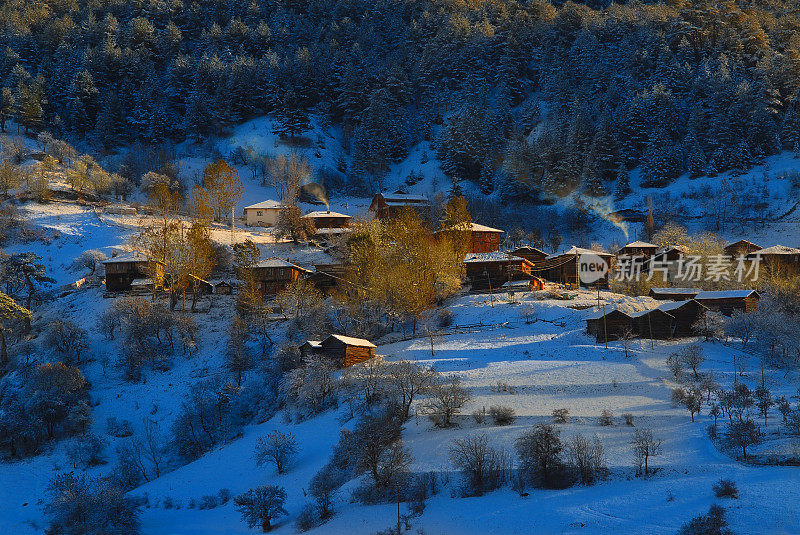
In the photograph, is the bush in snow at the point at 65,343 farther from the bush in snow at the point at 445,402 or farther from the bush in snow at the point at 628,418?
the bush in snow at the point at 628,418

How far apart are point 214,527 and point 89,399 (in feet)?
59.5

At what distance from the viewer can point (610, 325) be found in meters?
42.0

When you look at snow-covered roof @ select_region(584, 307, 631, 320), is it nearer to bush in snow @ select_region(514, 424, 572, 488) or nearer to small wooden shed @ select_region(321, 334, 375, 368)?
small wooden shed @ select_region(321, 334, 375, 368)

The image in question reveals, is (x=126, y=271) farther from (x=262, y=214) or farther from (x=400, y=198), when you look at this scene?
(x=400, y=198)

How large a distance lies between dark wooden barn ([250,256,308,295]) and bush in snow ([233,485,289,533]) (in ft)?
94.9

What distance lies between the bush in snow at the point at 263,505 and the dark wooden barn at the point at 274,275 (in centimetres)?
2893

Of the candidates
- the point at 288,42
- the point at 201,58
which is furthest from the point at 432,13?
the point at 201,58

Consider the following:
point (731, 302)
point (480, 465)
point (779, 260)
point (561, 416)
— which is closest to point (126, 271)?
point (480, 465)

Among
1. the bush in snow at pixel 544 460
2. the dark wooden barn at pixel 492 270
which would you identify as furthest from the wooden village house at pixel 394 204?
the bush in snow at pixel 544 460

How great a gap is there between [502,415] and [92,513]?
1998 cm

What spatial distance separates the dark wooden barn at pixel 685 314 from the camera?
43.0 metres

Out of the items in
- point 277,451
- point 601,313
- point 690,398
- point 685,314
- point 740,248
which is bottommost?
point 277,451

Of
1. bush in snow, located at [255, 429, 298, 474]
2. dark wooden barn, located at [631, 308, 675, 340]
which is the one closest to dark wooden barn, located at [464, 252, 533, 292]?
dark wooden barn, located at [631, 308, 675, 340]

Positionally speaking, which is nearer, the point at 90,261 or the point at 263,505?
the point at 263,505
